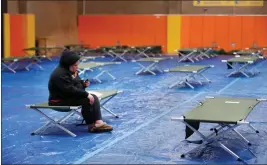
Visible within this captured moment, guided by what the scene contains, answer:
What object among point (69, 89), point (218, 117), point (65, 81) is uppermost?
point (65, 81)

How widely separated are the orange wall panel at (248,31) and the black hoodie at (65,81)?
1555 cm

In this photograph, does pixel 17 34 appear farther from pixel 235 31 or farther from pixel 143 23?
pixel 235 31

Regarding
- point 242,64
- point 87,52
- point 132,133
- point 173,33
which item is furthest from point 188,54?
point 132,133

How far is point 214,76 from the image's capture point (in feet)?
43.7

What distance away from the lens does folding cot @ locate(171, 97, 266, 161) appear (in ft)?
17.1

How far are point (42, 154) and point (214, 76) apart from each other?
27.6 feet

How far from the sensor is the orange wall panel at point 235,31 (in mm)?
21175

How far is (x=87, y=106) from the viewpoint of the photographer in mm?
6547

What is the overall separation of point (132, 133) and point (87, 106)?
0.71 meters

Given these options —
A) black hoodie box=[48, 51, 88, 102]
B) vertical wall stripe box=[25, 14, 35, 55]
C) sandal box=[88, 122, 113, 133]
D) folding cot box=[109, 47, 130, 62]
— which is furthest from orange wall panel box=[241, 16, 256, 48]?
black hoodie box=[48, 51, 88, 102]

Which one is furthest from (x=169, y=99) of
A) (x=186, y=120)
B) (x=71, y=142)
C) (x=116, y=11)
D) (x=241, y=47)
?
(x=116, y=11)

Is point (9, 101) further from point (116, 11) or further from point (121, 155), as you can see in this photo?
point (116, 11)

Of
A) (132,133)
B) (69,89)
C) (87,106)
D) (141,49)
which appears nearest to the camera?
(69,89)

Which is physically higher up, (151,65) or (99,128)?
(151,65)
